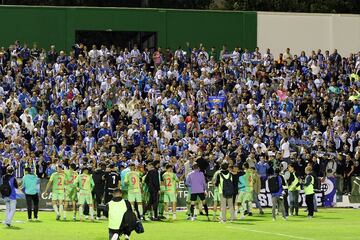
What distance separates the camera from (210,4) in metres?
76.2

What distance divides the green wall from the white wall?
872 mm

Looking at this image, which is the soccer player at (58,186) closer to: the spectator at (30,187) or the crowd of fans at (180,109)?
the spectator at (30,187)

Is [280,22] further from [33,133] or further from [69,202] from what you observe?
[69,202]

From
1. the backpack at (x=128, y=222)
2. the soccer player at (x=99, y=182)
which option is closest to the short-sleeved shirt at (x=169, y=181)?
the soccer player at (x=99, y=182)

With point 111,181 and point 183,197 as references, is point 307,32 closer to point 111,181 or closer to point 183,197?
point 183,197

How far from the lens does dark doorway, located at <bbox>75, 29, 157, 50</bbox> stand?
54.2m

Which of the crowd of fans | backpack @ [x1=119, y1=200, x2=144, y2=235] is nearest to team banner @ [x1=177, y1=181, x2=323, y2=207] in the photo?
the crowd of fans

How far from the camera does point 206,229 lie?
3078 centimetres

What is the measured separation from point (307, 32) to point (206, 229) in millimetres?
27998

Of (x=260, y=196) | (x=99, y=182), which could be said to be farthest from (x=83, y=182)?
(x=260, y=196)

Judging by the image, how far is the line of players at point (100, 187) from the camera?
33.1 meters

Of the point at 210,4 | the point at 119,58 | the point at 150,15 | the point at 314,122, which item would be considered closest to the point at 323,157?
the point at 314,122

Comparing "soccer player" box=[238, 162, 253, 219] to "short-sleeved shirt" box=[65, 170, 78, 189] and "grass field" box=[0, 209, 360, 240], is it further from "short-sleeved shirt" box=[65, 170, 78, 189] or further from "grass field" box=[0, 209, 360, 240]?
"short-sleeved shirt" box=[65, 170, 78, 189]

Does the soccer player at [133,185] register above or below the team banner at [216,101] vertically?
below
